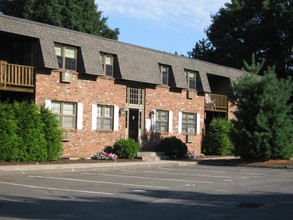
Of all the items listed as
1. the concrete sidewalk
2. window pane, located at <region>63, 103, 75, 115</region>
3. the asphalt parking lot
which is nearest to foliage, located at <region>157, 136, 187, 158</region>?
the concrete sidewalk

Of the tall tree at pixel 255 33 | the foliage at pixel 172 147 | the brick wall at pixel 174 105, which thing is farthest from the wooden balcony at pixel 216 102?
the tall tree at pixel 255 33

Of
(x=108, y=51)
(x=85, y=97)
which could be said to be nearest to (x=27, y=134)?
(x=85, y=97)

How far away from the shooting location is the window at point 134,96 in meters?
27.7

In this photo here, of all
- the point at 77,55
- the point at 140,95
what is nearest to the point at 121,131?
the point at 140,95

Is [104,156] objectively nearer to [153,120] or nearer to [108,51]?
[153,120]

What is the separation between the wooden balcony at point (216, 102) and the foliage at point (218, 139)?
1609 millimetres

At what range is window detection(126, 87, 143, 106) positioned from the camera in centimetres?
2767

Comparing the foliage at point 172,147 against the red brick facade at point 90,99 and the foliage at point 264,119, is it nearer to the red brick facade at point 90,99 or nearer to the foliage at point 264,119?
the red brick facade at point 90,99

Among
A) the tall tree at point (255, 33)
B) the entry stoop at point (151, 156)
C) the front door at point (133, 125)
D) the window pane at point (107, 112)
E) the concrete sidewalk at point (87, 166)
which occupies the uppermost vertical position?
the tall tree at point (255, 33)

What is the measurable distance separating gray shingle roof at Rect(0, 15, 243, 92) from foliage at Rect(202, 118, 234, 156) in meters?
2.50

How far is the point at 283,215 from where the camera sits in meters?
9.65

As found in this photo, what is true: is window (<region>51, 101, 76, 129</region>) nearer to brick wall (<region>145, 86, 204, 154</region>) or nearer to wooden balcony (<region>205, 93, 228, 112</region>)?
brick wall (<region>145, 86, 204, 154</region>)

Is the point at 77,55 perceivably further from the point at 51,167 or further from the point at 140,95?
the point at 51,167

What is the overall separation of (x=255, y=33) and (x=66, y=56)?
31.5 m
